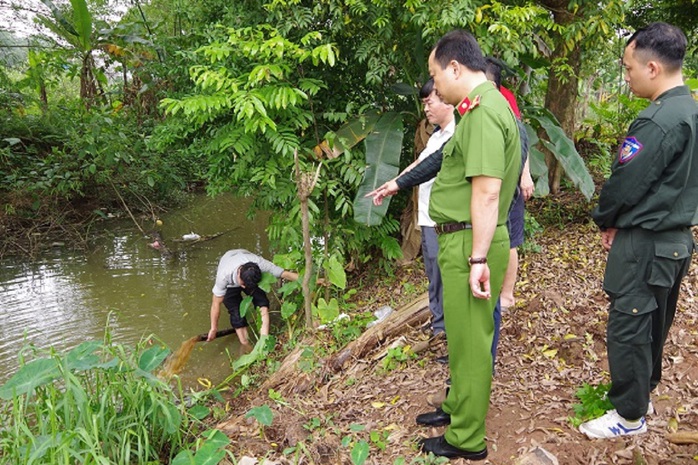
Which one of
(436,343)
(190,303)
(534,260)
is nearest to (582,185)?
(534,260)

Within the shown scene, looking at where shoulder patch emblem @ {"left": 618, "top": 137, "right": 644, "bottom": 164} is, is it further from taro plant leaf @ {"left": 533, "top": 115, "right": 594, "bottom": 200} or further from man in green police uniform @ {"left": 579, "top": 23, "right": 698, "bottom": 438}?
taro plant leaf @ {"left": 533, "top": 115, "right": 594, "bottom": 200}

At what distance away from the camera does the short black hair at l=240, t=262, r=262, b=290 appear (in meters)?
4.69

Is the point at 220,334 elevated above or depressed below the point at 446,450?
below

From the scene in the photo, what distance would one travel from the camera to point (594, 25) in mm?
4215

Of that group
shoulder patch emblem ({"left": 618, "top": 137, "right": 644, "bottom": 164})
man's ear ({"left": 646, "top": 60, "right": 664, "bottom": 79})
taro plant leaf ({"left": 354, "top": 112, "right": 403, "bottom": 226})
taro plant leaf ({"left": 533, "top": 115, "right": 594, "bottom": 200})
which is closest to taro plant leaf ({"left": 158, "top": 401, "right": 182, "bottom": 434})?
taro plant leaf ({"left": 354, "top": 112, "right": 403, "bottom": 226})

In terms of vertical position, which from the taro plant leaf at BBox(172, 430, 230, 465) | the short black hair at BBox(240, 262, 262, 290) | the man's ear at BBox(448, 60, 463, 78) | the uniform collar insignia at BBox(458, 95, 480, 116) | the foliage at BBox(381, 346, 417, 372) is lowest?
the foliage at BBox(381, 346, 417, 372)

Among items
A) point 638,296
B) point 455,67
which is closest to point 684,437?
point 638,296

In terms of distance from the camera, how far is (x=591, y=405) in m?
2.63

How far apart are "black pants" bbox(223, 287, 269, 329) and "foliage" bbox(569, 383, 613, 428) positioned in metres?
3.11

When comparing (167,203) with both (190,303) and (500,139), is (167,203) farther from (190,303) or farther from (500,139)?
(500,139)

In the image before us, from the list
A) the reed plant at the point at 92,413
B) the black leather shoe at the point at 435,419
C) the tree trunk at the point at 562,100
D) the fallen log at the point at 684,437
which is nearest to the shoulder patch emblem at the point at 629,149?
the fallen log at the point at 684,437

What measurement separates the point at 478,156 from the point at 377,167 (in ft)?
7.96

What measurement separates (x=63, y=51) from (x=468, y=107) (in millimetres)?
9545

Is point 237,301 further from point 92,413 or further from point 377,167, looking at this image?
point 92,413
